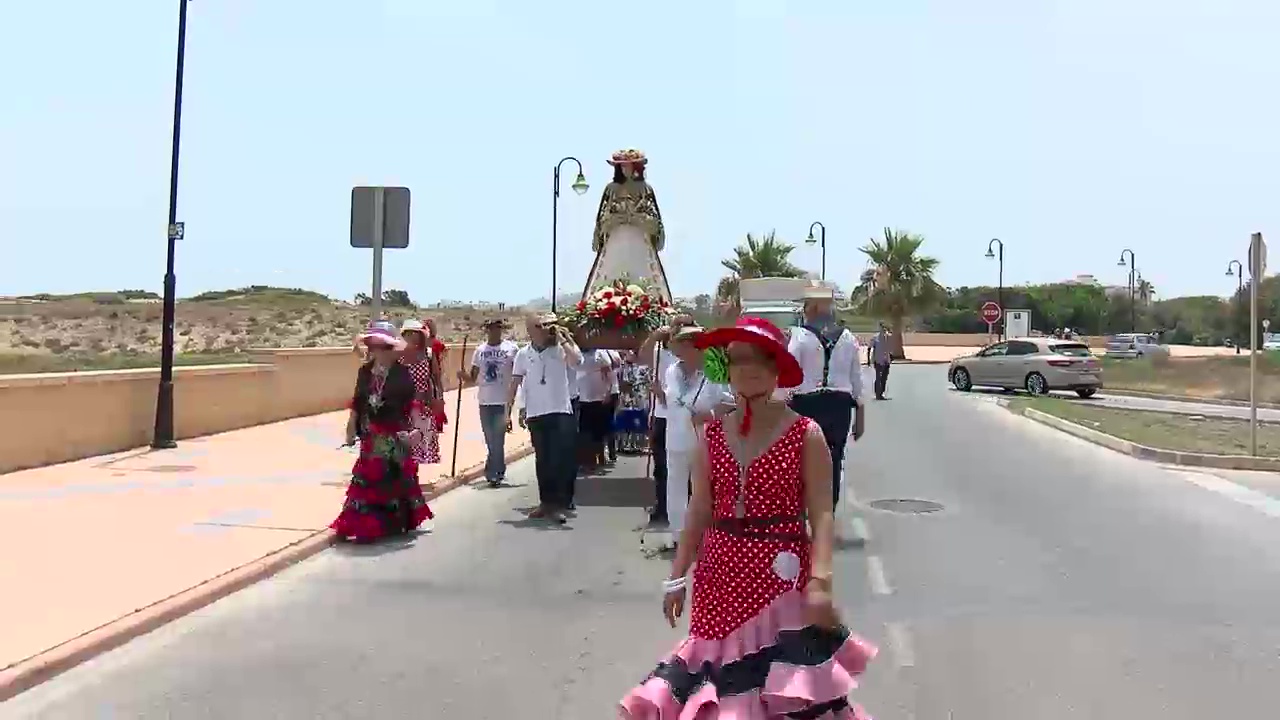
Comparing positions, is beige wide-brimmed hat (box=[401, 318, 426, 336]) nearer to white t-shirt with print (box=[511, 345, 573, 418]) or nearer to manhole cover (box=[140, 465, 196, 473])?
white t-shirt with print (box=[511, 345, 573, 418])

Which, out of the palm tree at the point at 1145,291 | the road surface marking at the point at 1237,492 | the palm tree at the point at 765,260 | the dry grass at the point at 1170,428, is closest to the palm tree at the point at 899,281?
the palm tree at the point at 765,260

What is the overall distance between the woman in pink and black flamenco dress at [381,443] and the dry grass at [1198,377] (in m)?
27.3

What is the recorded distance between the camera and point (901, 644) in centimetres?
645

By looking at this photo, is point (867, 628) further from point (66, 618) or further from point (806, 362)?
point (66, 618)

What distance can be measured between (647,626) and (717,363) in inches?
127

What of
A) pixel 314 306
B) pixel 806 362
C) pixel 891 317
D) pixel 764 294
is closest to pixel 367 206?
pixel 806 362

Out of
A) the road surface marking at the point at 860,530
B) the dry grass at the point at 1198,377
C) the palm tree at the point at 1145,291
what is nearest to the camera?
the road surface marking at the point at 860,530

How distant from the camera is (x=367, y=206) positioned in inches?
481

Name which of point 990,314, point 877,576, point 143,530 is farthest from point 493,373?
point 990,314

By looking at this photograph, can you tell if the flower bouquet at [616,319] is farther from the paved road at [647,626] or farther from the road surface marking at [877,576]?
the road surface marking at [877,576]

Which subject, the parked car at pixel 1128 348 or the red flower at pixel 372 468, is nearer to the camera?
the red flower at pixel 372 468

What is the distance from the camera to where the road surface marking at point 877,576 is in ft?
25.8

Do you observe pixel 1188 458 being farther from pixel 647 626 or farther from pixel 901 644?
pixel 647 626

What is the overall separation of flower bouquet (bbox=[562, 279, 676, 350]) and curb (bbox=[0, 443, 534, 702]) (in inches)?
141
